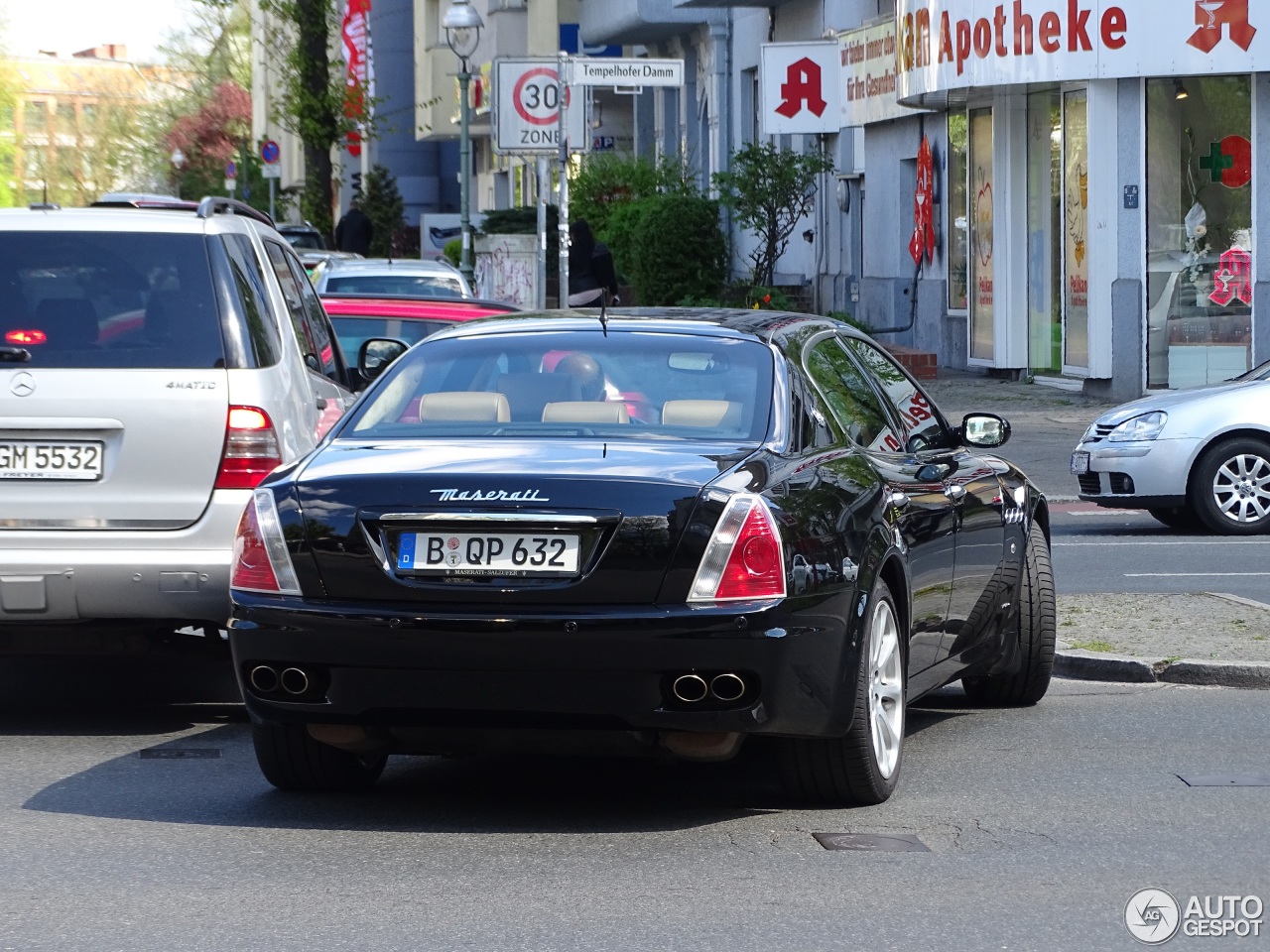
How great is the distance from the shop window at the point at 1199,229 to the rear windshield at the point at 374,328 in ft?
33.8

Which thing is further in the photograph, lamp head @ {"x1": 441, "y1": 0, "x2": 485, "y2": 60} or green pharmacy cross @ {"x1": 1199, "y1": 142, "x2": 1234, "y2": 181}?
lamp head @ {"x1": 441, "y1": 0, "x2": 485, "y2": 60}

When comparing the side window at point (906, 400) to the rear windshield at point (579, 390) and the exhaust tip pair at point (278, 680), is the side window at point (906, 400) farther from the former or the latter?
the exhaust tip pair at point (278, 680)

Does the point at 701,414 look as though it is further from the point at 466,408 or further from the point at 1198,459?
the point at 1198,459

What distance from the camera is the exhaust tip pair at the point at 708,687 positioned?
6117 millimetres

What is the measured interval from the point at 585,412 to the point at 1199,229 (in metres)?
17.6

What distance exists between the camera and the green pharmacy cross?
23281 millimetres

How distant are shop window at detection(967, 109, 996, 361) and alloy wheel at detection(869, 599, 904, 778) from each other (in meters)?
20.7

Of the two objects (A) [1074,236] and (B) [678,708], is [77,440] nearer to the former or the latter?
(B) [678,708]

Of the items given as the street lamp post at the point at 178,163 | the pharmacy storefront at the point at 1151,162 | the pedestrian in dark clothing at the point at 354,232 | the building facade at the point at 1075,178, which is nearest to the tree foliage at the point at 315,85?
the pedestrian in dark clothing at the point at 354,232

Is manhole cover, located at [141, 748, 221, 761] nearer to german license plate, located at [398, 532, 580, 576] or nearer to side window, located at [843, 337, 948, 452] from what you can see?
german license plate, located at [398, 532, 580, 576]

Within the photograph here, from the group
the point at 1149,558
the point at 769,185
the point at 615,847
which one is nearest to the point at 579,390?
the point at 615,847

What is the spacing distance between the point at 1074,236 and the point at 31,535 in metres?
18.9

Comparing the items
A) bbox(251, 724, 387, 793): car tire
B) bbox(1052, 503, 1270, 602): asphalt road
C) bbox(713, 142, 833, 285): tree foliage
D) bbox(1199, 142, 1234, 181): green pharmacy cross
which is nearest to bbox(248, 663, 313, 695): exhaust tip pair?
bbox(251, 724, 387, 793): car tire

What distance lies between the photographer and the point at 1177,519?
1568 centimetres
